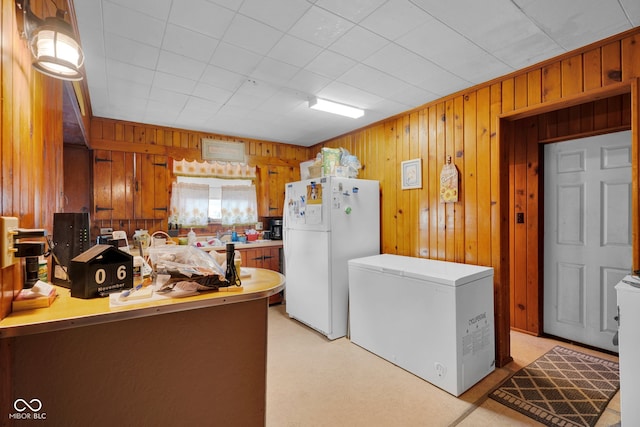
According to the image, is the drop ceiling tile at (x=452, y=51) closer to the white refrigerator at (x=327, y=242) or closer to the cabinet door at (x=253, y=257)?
the white refrigerator at (x=327, y=242)

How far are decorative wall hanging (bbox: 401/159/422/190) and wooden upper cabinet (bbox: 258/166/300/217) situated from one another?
2.14m

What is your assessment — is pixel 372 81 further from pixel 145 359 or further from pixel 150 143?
pixel 150 143

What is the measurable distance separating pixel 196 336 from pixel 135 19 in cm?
184

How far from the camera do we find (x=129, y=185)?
12.1 ft

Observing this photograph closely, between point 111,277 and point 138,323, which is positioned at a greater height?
point 111,277

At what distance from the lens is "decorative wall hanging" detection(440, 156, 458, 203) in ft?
9.28

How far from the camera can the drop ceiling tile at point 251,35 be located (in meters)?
1.80

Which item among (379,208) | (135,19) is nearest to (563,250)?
(379,208)

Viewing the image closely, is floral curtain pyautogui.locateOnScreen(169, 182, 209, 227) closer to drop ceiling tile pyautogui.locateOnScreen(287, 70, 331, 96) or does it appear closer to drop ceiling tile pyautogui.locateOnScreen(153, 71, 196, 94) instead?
drop ceiling tile pyautogui.locateOnScreen(153, 71, 196, 94)

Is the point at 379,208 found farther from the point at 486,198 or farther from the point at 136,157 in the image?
the point at 136,157

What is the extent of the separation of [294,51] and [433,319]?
7.36 ft

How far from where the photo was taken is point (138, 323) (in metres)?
1.20

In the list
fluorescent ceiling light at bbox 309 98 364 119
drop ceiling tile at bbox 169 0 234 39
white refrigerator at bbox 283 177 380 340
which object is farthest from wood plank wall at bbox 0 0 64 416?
white refrigerator at bbox 283 177 380 340

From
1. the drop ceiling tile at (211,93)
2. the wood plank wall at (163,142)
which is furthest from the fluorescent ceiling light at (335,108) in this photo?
the wood plank wall at (163,142)
